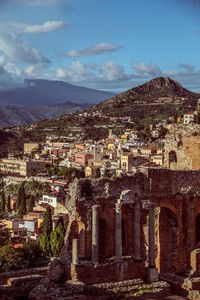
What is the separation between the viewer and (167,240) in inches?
769

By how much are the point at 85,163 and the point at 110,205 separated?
77371 mm

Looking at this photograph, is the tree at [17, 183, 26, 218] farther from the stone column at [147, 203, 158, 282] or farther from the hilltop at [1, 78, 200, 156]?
the hilltop at [1, 78, 200, 156]

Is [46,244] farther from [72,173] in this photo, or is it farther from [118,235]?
[72,173]

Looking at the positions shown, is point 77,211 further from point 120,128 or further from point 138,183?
point 120,128

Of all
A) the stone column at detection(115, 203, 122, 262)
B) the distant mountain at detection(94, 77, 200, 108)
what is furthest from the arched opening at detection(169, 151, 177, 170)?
the distant mountain at detection(94, 77, 200, 108)

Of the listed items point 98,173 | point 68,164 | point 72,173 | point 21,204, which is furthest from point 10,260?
point 68,164

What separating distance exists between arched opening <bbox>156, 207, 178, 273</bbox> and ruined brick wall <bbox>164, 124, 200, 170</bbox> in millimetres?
3108

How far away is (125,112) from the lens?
162m

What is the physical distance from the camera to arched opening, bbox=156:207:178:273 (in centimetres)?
1914

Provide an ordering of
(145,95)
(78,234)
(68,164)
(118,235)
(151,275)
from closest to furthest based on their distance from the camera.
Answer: (118,235), (151,275), (78,234), (68,164), (145,95)

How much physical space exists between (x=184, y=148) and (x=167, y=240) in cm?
472

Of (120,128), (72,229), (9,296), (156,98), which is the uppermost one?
(156,98)

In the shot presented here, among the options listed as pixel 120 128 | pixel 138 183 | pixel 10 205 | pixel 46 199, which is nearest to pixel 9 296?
pixel 138 183

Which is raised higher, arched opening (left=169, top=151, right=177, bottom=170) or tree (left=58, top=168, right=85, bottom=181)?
tree (left=58, top=168, right=85, bottom=181)
